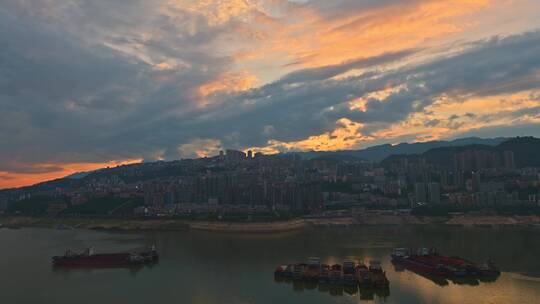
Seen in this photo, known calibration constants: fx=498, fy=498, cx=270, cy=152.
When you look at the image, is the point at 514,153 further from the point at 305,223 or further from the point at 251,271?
the point at 251,271

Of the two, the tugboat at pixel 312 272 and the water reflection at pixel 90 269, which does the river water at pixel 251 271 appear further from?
the tugboat at pixel 312 272

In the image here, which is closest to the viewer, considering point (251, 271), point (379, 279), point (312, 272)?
point (379, 279)

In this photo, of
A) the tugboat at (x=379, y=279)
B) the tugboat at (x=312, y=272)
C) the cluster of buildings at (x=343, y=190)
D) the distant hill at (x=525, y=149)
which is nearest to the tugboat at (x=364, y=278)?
the tugboat at (x=379, y=279)

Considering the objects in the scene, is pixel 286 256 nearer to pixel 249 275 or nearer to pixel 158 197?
pixel 249 275

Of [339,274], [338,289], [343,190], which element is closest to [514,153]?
[343,190]

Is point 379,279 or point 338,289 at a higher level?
point 379,279

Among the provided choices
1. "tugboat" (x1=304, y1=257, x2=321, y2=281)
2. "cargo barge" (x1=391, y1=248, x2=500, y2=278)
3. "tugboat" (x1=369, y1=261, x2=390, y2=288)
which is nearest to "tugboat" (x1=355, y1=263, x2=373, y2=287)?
"tugboat" (x1=369, y1=261, x2=390, y2=288)
